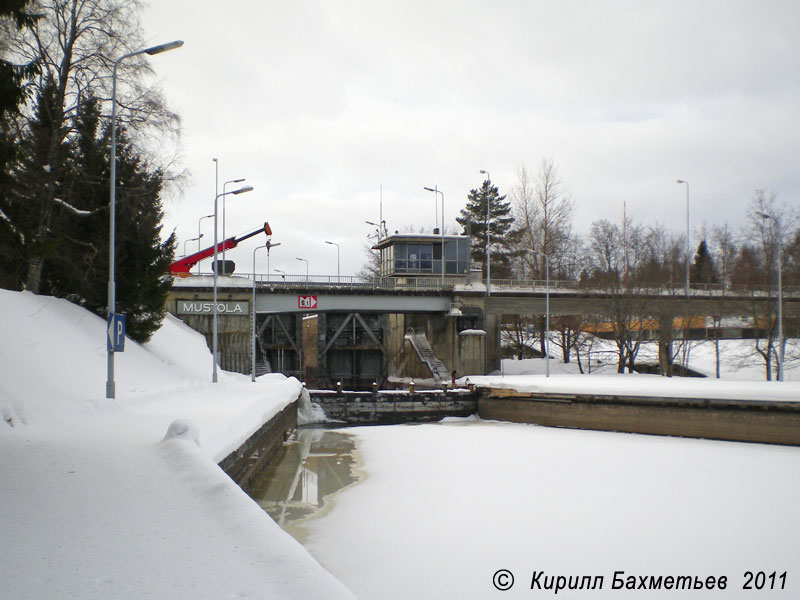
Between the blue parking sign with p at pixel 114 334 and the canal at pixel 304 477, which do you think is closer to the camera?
the canal at pixel 304 477

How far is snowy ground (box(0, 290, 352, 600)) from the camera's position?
490 cm

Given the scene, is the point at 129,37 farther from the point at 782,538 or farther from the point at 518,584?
the point at 782,538

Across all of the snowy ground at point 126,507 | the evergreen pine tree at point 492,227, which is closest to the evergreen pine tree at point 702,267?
the evergreen pine tree at point 492,227

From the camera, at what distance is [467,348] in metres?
39.0

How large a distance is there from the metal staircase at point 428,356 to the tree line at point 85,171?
17648mm

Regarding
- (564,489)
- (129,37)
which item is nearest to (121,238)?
(129,37)

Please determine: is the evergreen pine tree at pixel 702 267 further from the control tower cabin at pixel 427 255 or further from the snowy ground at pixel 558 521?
the snowy ground at pixel 558 521

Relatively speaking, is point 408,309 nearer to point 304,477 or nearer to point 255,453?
point 304,477

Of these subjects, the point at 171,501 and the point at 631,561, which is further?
the point at 631,561

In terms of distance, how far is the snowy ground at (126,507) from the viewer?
4.90 meters

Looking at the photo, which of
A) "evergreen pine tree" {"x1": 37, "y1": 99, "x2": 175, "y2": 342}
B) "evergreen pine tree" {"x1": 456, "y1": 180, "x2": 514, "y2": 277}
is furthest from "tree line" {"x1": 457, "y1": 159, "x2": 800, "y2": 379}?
"evergreen pine tree" {"x1": 37, "y1": 99, "x2": 175, "y2": 342}

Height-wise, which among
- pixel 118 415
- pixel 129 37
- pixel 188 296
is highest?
pixel 129 37

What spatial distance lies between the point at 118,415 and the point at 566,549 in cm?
872

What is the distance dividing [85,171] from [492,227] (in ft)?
157
